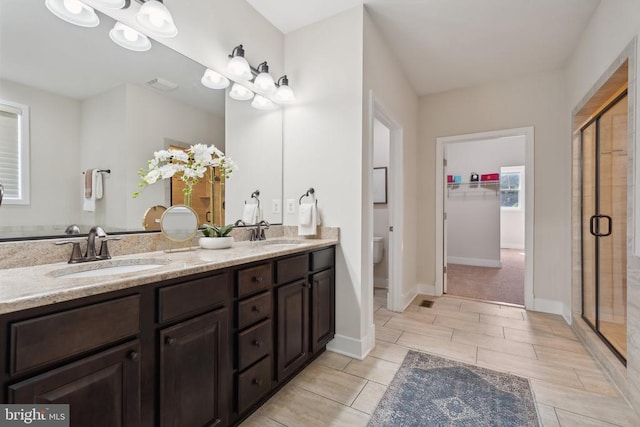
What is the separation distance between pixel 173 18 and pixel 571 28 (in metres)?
3.09

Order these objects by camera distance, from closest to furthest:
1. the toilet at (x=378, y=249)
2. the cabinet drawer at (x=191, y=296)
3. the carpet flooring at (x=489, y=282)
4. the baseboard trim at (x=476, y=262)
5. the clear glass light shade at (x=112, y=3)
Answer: the cabinet drawer at (x=191, y=296) < the clear glass light shade at (x=112, y=3) < the carpet flooring at (x=489, y=282) < the toilet at (x=378, y=249) < the baseboard trim at (x=476, y=262)

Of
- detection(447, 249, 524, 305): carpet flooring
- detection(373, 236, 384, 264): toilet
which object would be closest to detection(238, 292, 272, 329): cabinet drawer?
detection(373, 236, 384, 264): toilet

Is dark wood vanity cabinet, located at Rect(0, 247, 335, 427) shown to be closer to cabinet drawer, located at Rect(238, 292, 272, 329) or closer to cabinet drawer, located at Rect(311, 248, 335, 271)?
cabinet drawer, located at Rect(238, 292, 272, 329)

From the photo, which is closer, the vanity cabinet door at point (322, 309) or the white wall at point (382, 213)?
the vanity cabinet door at point (322, 309)

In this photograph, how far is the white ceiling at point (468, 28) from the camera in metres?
2.15

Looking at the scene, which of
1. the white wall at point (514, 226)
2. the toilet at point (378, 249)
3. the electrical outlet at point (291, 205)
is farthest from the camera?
the white wall at point (514, 226)

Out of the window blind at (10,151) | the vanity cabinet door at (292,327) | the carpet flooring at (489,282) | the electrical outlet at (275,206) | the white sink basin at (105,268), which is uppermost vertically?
the window blind at (10,151)

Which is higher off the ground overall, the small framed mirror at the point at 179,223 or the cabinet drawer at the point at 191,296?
the small framed mirror at the point at 179,223

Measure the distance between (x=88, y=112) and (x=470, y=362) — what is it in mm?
2751

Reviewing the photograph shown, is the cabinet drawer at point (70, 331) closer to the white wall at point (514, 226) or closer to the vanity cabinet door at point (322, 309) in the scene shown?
the vanity cabinet door at point (322, 309)

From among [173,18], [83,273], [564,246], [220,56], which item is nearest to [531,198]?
[564,246]

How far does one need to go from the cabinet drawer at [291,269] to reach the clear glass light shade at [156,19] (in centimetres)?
141

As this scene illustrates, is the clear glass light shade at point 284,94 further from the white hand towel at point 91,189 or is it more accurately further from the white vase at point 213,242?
the white hand towel at point 91,189

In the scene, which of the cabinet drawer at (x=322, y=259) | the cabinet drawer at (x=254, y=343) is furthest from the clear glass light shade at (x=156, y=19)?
the cabinet drawer at (x=254, y=343)
